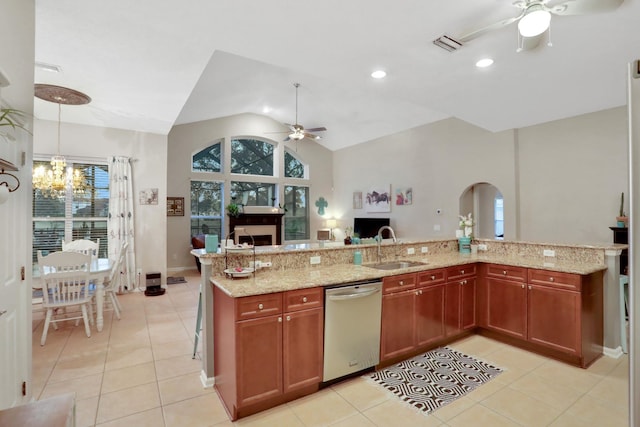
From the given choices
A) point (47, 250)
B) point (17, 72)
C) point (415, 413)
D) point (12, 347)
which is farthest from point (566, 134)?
point (47, 250)

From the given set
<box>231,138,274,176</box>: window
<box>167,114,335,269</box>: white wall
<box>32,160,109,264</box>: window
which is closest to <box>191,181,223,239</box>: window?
<box>167,114,335,269</box>: white wall

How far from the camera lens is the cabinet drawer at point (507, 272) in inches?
127

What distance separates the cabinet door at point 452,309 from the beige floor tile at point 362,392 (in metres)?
1.15

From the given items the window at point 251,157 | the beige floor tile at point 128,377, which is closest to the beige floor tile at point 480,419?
the beige floor tile at point 128,377

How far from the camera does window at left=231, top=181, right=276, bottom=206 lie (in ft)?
28.9

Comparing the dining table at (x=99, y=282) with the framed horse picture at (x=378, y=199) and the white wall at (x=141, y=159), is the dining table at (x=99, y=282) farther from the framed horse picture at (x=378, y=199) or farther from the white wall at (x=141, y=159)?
the framed horse picture at (x=378, y=199)

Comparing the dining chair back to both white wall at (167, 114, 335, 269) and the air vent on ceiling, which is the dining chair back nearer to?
white wall at (167, 114, 335, 269)

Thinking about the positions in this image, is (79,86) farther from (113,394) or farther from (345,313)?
(345,313)

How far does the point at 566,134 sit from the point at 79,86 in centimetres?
690

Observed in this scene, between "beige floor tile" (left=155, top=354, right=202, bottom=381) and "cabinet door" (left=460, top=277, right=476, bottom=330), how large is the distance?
9.04ft

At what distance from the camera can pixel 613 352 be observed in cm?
303

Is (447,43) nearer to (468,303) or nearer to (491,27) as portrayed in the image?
(491,27)

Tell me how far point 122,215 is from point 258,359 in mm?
4704

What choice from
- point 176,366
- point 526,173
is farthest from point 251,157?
point 176,366
